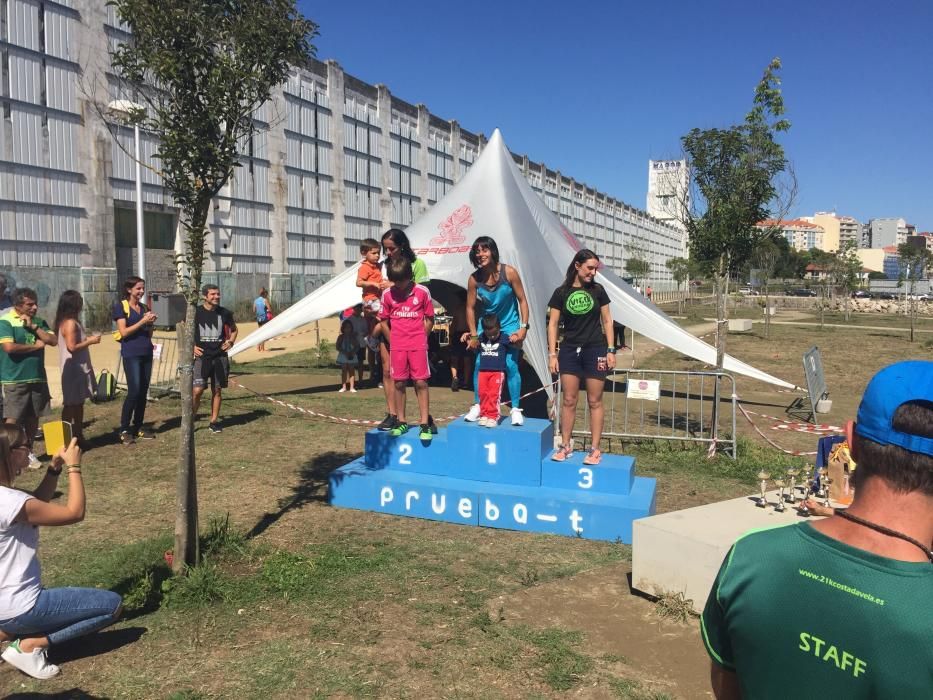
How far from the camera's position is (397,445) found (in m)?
6.60

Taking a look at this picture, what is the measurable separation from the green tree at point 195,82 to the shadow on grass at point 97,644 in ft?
2.15

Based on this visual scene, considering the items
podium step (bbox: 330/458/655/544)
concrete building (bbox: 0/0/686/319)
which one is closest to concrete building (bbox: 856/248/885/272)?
concrete building (bbox: 0/0/686/319)

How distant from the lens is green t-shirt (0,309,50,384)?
707 centimetres

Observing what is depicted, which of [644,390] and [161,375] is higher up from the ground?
[644,390]

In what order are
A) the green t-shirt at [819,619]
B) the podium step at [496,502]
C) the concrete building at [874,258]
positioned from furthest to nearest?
the concrete building at [874,258]
the podium step at [496,502]
the green t-shirt at [819,619]

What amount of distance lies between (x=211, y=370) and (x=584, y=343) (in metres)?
5.15

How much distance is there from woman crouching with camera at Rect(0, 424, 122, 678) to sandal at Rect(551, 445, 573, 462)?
148 inches

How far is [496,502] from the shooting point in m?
5.99

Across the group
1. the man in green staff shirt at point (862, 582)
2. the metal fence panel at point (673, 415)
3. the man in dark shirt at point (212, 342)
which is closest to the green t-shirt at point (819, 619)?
the man in green staff shirt at point (862, 582)

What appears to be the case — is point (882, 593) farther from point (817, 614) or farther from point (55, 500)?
point (55, 500)

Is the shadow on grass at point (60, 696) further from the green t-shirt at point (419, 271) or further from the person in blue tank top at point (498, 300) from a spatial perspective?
the green t-shirt at point (419, 271)

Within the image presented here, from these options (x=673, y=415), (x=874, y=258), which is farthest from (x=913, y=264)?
(x=874, y=258)

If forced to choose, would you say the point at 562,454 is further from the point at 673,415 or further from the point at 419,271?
the point at 673,415

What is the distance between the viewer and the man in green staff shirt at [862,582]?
126cm
